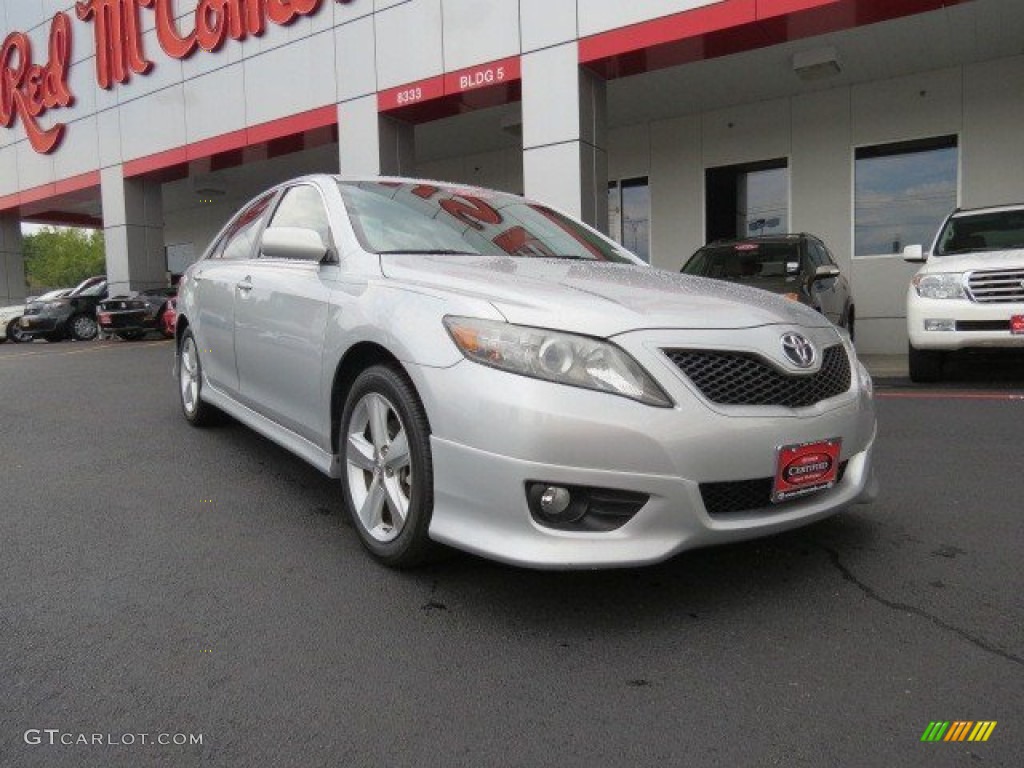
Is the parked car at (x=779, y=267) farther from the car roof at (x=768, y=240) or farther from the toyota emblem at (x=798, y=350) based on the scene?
the toyota emblem at (x=798, y=350)

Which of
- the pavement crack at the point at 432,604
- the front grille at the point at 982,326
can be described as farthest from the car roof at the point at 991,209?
the pavement crack at the point at 432,604

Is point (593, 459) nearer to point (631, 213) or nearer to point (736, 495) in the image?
point (736, 495)

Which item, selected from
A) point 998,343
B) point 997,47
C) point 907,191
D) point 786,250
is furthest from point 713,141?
point 998,343

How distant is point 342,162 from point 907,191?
9.13m

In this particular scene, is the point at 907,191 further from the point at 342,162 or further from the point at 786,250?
the point at 342,162

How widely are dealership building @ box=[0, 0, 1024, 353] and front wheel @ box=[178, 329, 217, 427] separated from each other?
6.49m

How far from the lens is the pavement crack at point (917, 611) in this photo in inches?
94.8

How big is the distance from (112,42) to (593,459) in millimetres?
20116

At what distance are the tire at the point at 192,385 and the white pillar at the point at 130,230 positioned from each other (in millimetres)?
14620

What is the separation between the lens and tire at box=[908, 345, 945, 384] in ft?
26.3

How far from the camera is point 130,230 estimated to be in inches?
750

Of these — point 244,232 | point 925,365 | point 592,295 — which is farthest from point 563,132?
point 592,295

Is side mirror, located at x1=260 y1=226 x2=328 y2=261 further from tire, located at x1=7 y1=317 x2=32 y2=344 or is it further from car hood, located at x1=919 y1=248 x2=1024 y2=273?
tire, located at x1=7 y1=317 x2=32 y2=344

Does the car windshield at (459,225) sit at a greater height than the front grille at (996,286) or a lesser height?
greater
